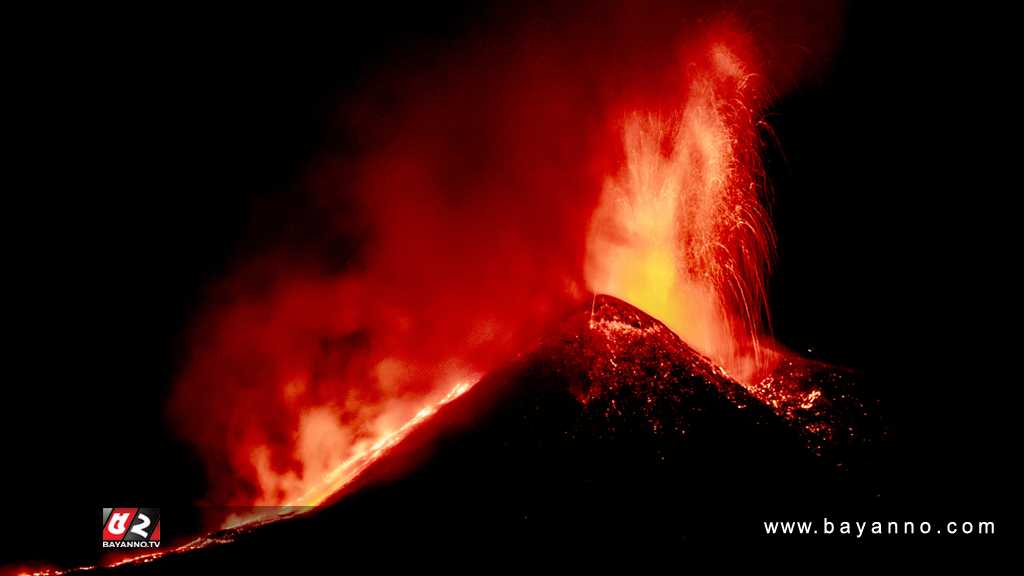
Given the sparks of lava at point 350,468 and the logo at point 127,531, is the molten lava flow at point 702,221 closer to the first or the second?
the sparks of lava at point 350,468

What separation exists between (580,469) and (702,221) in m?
7.48

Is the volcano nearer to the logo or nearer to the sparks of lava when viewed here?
the sparks of lava

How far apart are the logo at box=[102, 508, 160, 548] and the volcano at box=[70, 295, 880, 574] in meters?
1.96

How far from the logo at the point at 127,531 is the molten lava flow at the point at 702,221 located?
10.6 metres

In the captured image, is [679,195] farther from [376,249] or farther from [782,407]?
[376,249]

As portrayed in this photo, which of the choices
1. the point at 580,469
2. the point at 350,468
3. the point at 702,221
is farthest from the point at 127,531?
the point at 702,221

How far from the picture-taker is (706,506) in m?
8.15

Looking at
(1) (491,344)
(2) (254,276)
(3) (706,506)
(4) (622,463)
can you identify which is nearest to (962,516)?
(3) (706,506)

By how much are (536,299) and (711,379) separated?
8.12 meters

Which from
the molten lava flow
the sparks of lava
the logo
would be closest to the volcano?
the sparks of lava

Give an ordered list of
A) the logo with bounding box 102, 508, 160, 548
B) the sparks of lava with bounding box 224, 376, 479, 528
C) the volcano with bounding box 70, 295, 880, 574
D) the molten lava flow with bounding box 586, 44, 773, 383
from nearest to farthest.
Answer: the volcano with bounding box 70, 295, 880, 574, the logo with bounding box 102, 508, 160, 548, the sparks of lava with bounding box 224, 376, 479, 528, the molten lava flow with bounding box 586, 44, 773, 383

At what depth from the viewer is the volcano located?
309 inches

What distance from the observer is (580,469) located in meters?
8.80

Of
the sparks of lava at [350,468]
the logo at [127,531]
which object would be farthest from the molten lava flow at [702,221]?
the logo at [127,531]
